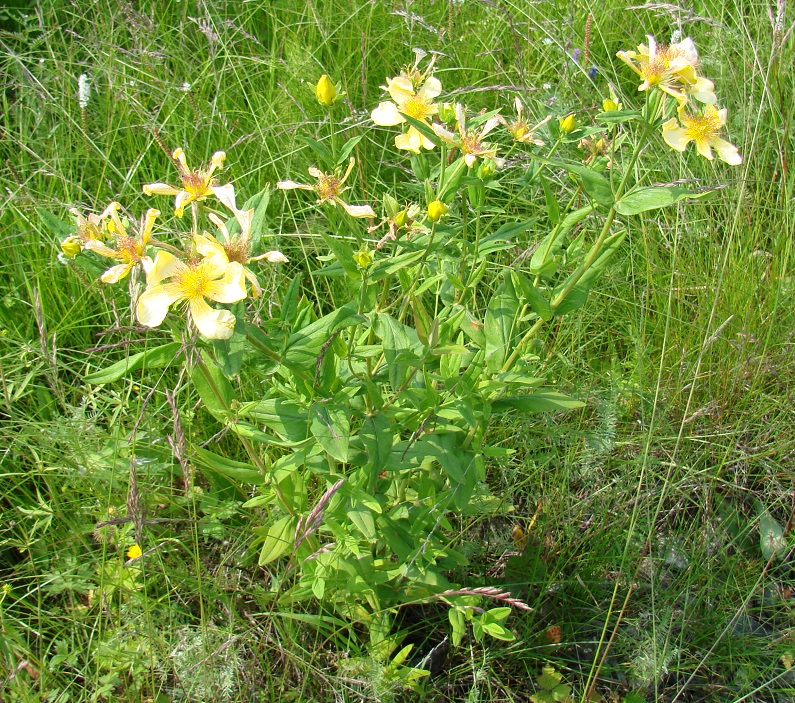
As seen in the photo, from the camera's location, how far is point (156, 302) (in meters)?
1.24

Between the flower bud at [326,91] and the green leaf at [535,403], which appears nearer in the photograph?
the flower bud at [326,91]

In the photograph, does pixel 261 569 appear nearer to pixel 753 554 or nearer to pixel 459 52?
pixel 753 554

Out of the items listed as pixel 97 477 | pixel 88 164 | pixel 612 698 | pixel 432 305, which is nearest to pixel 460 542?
pixel 612 698

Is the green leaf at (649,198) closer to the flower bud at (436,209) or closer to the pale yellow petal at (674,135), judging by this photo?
the pale yellow petal at (674,135)

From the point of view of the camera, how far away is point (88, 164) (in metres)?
2.82

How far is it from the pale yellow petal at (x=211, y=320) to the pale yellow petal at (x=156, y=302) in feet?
0.14

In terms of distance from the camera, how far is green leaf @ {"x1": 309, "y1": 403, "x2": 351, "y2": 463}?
140 cm

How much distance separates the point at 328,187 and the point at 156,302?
0.45m

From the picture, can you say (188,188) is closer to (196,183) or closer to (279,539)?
(196,183)

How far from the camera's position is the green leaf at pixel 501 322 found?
5.44 feet

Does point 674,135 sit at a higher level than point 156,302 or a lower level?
higher

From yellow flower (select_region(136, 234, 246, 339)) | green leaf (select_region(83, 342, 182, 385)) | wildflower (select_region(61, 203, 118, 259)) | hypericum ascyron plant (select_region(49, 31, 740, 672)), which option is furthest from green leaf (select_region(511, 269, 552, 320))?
wildflower (select_region(61, 203, 118, 259))

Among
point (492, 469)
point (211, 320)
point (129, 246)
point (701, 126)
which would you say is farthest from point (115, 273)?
point (492, 469)

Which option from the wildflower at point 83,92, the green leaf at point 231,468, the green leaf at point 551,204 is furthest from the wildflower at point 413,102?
the wildflower at point 83,92
